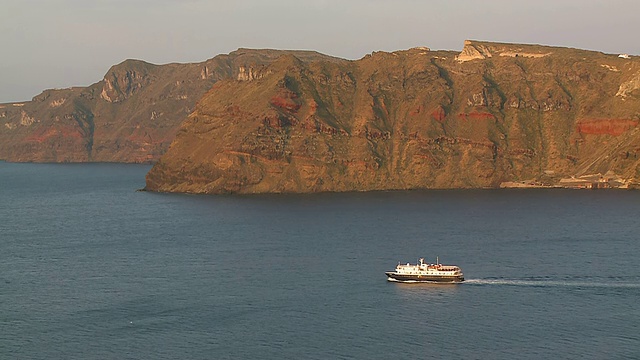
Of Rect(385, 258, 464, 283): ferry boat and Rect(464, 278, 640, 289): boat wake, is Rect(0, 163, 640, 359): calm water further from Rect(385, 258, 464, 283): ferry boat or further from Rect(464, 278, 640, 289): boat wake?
Rect(385, 258, 464, 283): ferry boat

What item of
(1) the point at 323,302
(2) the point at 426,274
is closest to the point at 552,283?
(2) the point at 426,274

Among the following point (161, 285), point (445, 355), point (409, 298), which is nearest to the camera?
point (445, 355)

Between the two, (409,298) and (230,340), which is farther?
(409,298)

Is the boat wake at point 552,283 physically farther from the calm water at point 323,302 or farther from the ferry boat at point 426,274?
the ferry boat at point 426,274

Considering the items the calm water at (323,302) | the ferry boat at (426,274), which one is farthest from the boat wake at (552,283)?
the ferry boat at (426,274)

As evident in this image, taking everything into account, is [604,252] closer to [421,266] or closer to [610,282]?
[610,282]

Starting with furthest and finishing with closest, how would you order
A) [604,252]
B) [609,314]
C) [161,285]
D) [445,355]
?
[604,252] < [161,285] < [609,314] < [445,355]

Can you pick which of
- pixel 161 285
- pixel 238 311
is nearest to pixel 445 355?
pixel 238 311
